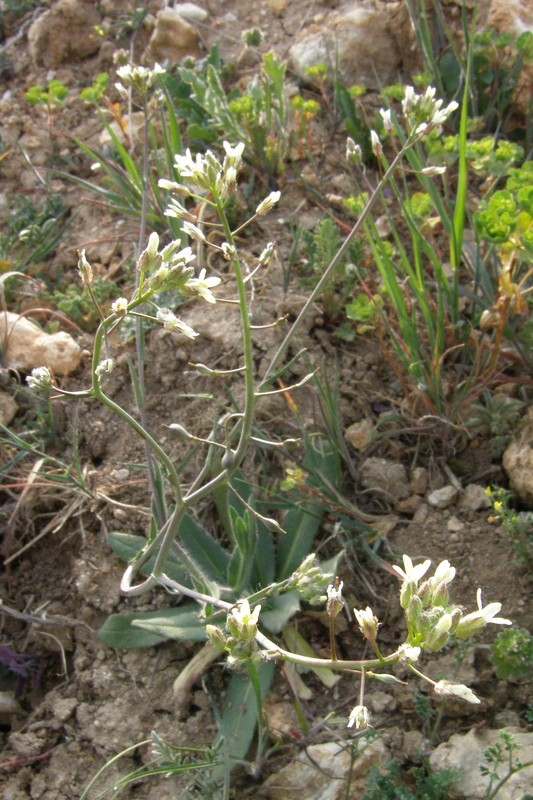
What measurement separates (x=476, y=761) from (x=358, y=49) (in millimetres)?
3058

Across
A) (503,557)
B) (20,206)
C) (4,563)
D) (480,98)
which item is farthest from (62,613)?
(480,98)

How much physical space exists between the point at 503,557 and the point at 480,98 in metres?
2.05

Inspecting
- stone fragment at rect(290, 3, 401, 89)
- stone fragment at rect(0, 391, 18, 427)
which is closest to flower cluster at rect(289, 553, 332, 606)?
stone fragment at rect(0, 391, 18, 427)

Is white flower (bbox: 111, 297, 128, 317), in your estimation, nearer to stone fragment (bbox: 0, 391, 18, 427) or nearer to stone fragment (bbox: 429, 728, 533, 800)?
stone fragment (bbox: 429, 728, 533, 800)

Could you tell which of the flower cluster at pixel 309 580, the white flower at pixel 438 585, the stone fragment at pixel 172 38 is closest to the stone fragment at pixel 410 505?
the flower cluster at pixel 309 580

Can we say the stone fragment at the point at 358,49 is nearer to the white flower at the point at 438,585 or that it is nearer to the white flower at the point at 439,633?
the white flower at the point at 438,585

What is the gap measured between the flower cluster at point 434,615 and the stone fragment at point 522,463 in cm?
95

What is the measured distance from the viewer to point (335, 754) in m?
2.09

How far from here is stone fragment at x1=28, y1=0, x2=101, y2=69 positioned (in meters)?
4.10

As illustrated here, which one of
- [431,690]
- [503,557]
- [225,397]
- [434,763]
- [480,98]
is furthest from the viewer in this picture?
[480,98]

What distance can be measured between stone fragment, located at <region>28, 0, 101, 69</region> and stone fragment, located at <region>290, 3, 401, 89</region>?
1.29 metres

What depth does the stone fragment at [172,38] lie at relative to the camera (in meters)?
3.90

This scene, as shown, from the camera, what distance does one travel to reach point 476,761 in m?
2.00

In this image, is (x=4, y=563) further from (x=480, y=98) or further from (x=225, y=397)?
(x=480, y=98)
